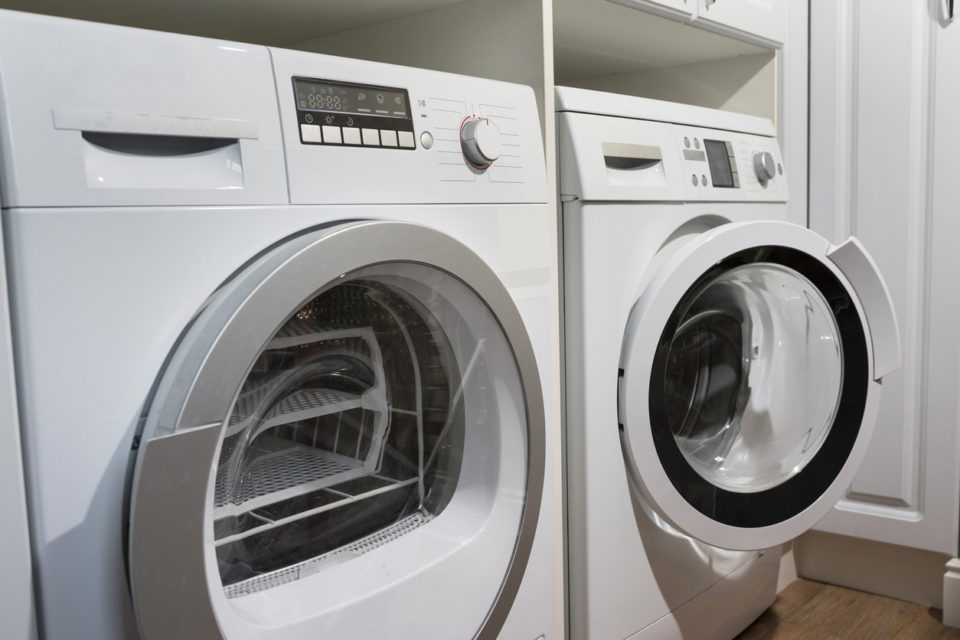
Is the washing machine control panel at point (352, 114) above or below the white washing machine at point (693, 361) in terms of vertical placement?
above

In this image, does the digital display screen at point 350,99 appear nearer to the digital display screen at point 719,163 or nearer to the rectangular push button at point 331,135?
the rectangular push button at point 331,135

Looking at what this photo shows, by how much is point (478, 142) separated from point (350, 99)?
16 centimetres

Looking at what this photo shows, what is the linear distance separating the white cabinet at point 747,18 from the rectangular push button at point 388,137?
0.76 meters

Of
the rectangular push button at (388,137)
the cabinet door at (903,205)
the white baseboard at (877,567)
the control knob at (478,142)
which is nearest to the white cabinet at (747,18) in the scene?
the cabinet door at (903,205)

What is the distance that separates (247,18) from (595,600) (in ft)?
3.20

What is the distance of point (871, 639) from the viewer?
1552 millimetres

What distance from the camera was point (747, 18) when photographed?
1.48 m

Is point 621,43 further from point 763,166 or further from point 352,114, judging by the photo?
point 352,114

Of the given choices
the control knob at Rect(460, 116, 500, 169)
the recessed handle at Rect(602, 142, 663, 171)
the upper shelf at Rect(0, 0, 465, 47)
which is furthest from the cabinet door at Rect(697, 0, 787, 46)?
→ the control knob at Rect(460, 116, 500, 169)

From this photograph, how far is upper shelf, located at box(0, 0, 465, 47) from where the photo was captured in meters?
0.97

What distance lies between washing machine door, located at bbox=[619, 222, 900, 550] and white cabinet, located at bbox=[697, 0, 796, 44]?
0.41 metres

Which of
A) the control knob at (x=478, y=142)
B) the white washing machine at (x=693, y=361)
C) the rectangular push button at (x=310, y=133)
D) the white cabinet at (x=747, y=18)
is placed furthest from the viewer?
the white cabinet at (x=747, y=18)

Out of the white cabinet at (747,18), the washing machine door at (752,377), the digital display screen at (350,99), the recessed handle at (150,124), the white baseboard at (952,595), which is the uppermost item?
the white cabinet at (747,18)

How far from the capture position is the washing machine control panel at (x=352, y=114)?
0.74m
